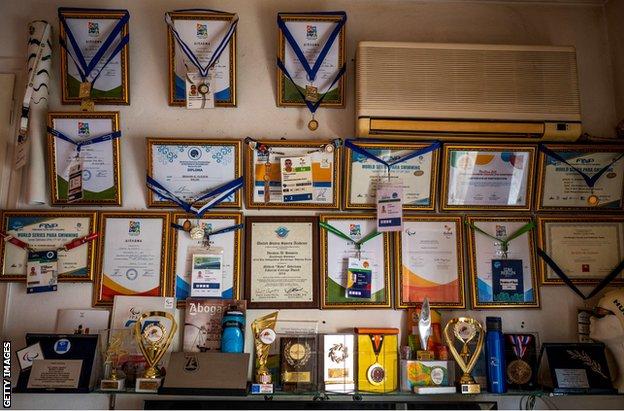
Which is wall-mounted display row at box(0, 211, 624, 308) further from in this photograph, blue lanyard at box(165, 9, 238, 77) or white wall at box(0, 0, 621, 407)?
blue lanyard at box(165, 9, 238, 77)

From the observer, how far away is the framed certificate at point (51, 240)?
2277 millimetres

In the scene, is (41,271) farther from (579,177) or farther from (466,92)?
(579,177)

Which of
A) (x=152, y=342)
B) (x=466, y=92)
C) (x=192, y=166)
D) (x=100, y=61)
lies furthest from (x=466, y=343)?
(x=100, y=61)

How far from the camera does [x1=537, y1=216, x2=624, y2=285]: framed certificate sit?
2379 mm

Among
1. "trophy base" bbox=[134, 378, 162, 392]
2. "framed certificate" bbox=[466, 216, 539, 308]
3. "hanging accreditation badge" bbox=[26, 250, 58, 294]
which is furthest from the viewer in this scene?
"framed certificate" bbox=[466, 216, 539, 308]

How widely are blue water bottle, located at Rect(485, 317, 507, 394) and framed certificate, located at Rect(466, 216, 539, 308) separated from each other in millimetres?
178

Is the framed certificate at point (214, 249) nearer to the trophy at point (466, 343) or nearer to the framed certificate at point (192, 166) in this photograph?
the framed certificate at point (192, 166)

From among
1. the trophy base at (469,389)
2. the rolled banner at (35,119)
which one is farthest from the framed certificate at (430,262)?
the rolled banner at (35,119)

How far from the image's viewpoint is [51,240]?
2.30 m

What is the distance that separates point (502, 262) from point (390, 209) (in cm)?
60

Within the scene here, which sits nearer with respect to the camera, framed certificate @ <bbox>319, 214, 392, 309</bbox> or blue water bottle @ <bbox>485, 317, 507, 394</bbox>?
blue water bottle @ <bbox>485, 317, 507, 394</bbox>

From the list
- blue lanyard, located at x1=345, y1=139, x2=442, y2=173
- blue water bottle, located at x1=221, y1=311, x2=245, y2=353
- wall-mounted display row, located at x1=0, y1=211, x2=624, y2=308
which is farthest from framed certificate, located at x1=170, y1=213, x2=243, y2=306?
blue lanyard, located at x1=345, y1=139, x2=442, y2=173

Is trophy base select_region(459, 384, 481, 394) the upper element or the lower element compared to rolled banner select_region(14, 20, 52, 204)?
lower

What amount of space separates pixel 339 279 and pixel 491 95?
113 cm
